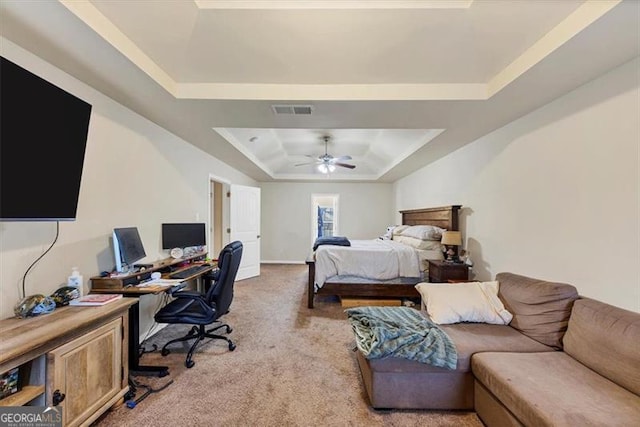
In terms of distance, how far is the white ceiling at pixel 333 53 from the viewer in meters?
1.66

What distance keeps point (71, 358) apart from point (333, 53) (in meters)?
2.56

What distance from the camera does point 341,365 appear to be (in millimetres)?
2584

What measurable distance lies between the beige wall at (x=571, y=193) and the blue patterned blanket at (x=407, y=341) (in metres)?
1.19

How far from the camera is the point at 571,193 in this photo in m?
2.27

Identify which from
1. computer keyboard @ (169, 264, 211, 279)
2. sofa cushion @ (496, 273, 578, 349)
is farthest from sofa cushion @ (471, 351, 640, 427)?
computer keyboard @ (169, 264, 211, 279)

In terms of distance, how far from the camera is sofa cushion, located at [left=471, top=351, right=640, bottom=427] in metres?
1.30

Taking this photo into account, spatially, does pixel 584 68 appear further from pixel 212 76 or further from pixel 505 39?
pixel 212 76

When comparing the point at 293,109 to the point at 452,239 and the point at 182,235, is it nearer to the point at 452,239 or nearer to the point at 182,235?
the point at 182,235

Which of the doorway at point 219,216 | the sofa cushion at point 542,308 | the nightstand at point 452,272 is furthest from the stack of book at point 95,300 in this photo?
the doorway at point 219,216

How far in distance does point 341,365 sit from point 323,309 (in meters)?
1.55

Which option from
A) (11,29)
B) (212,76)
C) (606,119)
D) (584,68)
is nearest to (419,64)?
(584,68)

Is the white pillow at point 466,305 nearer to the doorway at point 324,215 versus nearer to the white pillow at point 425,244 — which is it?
the white pillow at point 425,244

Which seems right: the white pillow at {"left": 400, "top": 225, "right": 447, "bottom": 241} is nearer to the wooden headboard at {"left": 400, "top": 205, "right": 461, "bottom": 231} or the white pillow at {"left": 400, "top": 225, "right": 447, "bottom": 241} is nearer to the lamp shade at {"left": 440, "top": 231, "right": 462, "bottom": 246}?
the wooden headboard at {"left": 400, "top": 205, "right": 461, "bottom": 231}

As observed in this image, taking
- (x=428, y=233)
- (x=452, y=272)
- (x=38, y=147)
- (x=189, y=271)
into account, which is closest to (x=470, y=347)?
(x=452, y=272)
